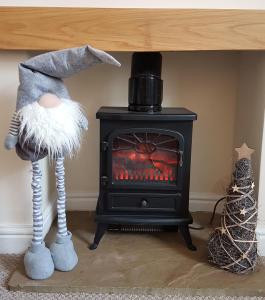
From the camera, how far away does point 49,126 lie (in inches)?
48.9

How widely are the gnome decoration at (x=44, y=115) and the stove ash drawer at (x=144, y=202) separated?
0.38 metres

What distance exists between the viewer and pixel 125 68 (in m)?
1.92

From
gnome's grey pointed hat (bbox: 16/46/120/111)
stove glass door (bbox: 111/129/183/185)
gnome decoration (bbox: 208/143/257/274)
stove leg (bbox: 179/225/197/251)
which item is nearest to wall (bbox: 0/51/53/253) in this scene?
gnome's grey pointed hat (bbox: 16/46/120/111)

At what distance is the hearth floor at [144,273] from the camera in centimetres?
132

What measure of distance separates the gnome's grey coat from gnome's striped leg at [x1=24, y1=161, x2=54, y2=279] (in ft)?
0.39

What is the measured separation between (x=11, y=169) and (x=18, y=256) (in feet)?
1.32

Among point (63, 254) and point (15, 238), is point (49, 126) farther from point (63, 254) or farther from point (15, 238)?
point (15, 238)

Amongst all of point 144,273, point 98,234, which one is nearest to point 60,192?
point 98,234

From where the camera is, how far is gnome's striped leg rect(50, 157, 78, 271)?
1.40m

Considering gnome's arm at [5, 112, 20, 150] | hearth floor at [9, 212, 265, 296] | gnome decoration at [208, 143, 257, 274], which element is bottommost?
hearth floor at [9, 212, 265, 296]

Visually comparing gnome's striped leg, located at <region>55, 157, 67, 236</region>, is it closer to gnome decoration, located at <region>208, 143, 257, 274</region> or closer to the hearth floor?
the hearth floor

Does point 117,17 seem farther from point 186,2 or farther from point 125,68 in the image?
point 125,68

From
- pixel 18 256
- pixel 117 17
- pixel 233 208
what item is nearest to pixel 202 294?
pixel 233 208

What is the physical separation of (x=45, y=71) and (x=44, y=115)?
0.17 metres
